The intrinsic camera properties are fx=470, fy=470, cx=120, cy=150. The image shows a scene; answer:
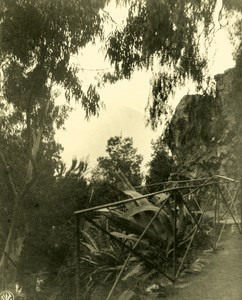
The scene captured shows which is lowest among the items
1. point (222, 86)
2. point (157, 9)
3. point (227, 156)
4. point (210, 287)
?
point (210, 287)

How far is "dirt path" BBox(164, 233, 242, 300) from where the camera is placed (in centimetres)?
350

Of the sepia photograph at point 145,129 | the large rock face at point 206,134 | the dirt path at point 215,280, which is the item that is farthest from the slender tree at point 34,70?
the dirt path at point 215,280

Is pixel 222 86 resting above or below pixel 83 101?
below

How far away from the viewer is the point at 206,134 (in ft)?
27.6

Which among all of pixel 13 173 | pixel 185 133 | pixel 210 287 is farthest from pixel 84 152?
pixel 210 287

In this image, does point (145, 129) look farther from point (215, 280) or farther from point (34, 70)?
point (215, 280)

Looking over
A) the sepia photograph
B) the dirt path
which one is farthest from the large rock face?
the dirt path

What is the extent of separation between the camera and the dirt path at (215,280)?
11.5 feet

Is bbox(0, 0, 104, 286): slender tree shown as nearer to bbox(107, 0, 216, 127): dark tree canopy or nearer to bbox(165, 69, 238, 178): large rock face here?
bbox(107, 0, 216, 127): dark tree canopy

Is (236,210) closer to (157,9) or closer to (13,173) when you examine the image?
(157,9)

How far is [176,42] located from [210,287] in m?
4.66

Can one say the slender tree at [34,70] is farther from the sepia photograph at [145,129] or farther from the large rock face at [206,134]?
the large rock face at [206,134]

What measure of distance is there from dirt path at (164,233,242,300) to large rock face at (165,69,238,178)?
8.02 ft

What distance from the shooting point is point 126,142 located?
2312 centimetres
